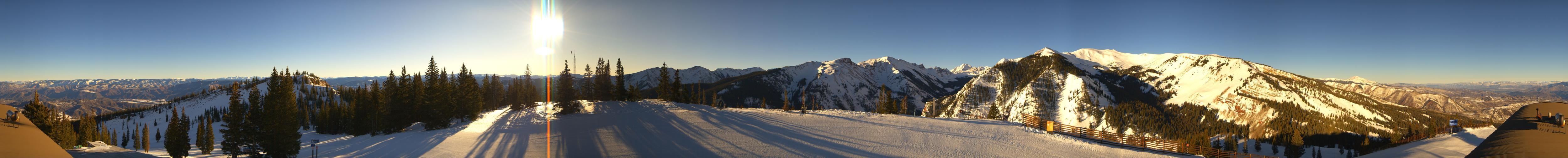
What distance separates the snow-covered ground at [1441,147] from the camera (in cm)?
6344

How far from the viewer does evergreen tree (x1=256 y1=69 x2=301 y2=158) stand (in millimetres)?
31625

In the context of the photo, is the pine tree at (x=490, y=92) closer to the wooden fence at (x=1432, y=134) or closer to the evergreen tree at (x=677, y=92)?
the evergreen tree at (x=677, y=92)

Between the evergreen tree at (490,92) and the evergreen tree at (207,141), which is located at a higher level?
the evergreen tree at (490,92)

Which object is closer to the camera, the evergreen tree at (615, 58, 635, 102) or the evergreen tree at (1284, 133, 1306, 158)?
the evergreen tree at (615, 58, 635, 102)

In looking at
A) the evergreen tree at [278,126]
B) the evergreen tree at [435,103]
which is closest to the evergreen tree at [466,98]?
the evergreen tree at [435,103]

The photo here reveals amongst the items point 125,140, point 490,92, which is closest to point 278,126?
point 490,92

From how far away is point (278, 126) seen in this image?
31.9 metres

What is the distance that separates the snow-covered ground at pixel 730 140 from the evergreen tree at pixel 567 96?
26.0 ft

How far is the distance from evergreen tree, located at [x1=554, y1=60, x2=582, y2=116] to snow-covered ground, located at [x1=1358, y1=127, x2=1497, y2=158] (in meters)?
95.9

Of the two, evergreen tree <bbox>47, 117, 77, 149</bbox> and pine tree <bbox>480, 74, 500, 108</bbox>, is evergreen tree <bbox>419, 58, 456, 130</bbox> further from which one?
pine tree <bbox>480, 74, 500, 108</bbox>

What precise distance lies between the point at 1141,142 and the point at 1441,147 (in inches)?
3458

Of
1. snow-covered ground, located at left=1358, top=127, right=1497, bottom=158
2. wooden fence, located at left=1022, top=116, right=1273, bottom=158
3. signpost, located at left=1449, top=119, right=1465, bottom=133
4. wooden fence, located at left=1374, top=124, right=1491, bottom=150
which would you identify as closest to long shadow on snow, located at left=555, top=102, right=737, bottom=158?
wooden fence, located at left=1022, top=116, right=1273, bottom=158

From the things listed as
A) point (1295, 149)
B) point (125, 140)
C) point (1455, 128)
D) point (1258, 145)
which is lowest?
point (1258, 145)

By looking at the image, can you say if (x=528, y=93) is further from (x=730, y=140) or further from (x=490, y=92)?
(x=730, y=140)
